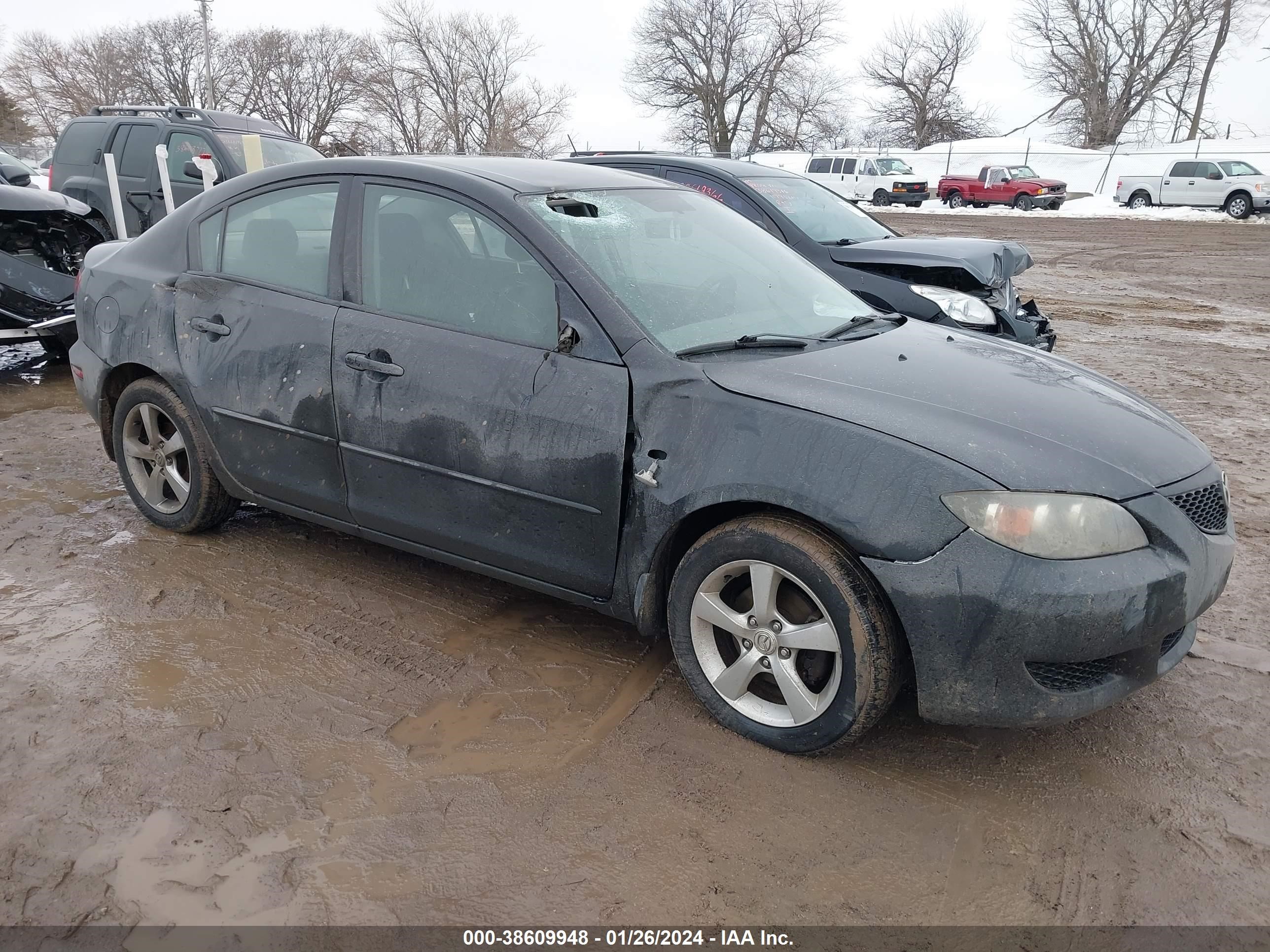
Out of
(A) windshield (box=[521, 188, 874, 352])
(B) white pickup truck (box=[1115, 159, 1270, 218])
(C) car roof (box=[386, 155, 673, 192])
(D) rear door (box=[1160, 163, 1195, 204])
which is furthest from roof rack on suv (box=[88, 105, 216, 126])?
(D) rear door (box=[1160, 163, 1195, 204])

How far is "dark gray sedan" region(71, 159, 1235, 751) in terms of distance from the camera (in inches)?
98.6

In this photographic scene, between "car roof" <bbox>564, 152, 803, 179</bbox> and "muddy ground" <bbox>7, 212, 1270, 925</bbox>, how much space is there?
4108mm

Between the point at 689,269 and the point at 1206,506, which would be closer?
the point at 1206,506

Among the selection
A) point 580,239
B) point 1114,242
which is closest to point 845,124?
point 1114,242

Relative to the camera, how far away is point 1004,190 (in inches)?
1272

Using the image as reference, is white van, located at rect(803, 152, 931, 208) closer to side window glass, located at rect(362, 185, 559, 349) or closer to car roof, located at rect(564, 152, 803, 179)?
car roof, located at rect(564, 152, 803, 179)

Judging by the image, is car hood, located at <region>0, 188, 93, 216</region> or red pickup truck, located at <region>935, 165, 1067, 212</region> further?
red pickup truck, located at <region>935, 165, 1067, 212</region>

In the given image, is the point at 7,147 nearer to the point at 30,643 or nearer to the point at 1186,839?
the point at 30,643

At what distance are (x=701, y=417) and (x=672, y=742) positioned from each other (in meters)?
Result: 0.98

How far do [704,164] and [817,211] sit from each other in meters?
0.92

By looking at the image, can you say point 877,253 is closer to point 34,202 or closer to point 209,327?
point 209,327

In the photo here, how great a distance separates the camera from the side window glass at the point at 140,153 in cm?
1088

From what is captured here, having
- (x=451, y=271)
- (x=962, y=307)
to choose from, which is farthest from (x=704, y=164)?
(x=451, y=271)

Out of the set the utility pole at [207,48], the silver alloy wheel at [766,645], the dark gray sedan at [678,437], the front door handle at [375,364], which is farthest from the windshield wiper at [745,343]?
the utility pole at [207,48]
